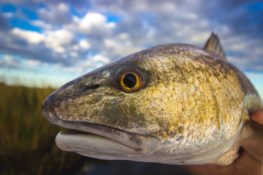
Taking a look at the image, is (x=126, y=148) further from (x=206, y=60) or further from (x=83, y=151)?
(x=206, y=60)

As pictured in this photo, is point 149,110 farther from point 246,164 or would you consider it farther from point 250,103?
point 246,164

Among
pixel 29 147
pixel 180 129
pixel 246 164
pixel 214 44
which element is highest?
pixel 214 44

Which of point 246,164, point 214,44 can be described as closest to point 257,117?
point 246,164

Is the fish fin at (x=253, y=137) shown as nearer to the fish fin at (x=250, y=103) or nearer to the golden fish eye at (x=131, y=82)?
the fish fin at (x=250, y=103)

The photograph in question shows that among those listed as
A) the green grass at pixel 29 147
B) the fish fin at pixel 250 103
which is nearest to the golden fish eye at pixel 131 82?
the fish fin at pixel 250 103

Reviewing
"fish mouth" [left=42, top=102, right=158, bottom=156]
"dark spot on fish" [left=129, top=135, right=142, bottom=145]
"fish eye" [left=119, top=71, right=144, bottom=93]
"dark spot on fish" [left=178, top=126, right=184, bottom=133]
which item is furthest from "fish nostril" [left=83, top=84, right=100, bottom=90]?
"dark spot on fish" [left=178, top=126, right=184, bottom=133]

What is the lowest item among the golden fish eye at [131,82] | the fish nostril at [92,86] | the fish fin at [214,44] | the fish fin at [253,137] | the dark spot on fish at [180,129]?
Result: the fish fin at [253,137]

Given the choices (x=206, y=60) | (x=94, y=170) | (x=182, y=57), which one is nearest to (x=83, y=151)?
(x=182, y=57)
